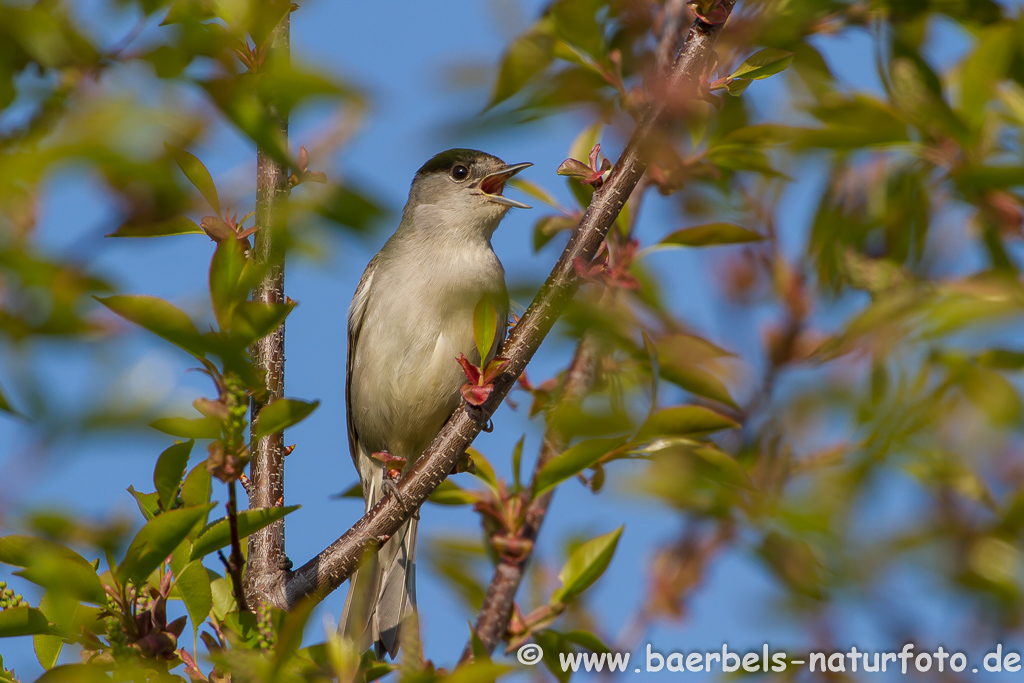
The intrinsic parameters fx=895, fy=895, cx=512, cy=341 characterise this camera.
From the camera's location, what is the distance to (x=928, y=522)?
1016 mm

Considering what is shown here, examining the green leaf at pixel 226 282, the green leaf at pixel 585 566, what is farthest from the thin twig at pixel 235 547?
the green leaf at pixel 585 566

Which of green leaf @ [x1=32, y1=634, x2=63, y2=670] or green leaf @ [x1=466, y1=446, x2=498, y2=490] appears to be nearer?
green leaf @ [x1=32, y1=634, x2=63, y2=670]

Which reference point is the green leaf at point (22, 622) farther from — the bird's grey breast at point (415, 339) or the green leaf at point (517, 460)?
the bird's grey breast at point (415, 339)

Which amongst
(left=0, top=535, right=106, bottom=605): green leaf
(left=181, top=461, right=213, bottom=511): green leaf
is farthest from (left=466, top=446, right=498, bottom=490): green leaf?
(left=0, top=535, right=106, bottom=605): green leaf

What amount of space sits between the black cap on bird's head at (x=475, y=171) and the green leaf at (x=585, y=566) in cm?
370

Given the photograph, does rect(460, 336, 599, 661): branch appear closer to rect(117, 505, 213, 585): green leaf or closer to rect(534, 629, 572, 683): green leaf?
rect(534, 629, 572, 683): green leaf

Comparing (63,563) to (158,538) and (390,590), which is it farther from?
(390,590)

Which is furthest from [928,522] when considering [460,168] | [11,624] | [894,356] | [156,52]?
[460,168]

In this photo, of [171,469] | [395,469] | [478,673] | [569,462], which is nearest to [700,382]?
[569,462]

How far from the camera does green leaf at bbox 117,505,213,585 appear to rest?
6.54 ft

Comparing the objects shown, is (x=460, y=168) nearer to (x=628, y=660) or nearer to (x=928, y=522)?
(x=628, y=660)

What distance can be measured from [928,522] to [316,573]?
2591 millimetres

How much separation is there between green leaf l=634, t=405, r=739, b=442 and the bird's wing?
4.71m

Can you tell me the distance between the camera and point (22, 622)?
2.08 metres
